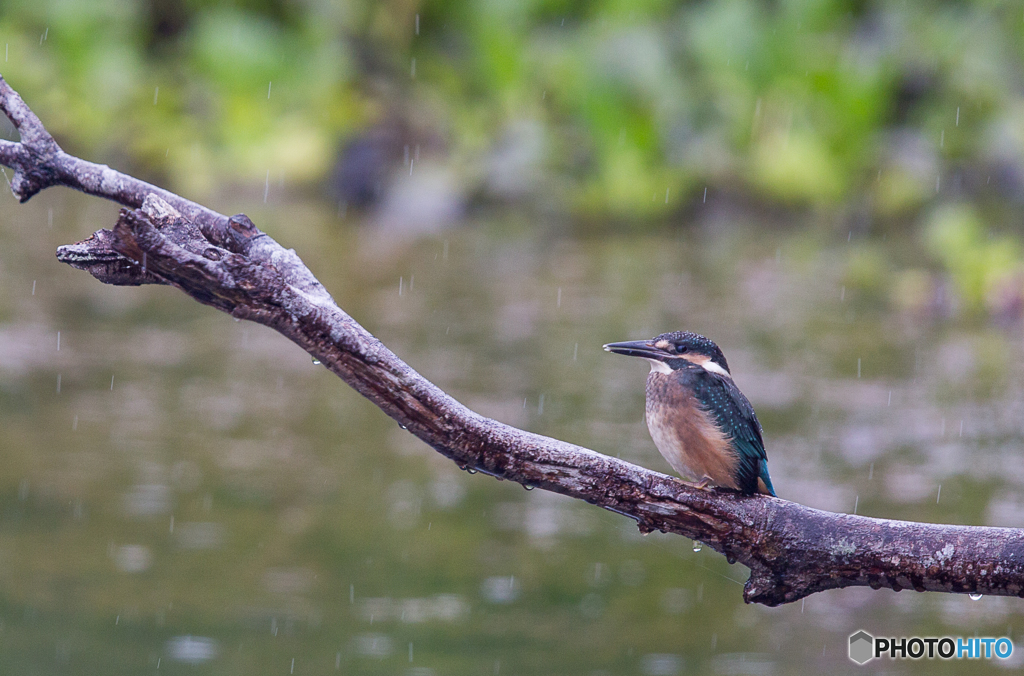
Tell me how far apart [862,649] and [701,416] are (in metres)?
1.53

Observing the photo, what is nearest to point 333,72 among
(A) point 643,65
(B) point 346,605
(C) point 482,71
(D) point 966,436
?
(C) point 482,71

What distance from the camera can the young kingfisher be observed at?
2.14m

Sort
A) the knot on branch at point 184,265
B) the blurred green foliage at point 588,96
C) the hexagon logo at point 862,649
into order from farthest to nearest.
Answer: the blurred green foliage at point 588,96
the hexagon logo at point 862,649
the knot on branch at point 184,265

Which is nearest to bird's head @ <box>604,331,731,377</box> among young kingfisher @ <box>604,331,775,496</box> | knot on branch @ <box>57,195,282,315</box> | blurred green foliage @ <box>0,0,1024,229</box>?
young kingfisher @ <box>604,331,775,496</box>

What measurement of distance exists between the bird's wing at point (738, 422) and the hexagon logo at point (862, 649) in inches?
54.3

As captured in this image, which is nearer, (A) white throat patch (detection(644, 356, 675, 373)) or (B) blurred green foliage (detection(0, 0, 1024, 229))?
(A) white throat patch (detection(644, 356, 675, 373))

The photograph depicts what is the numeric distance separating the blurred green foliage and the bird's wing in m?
7.58

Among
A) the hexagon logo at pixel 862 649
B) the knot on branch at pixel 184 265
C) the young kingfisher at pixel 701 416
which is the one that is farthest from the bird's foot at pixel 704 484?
the hexagon logo at pixel 862 649

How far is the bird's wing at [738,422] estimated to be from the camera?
2141 mm

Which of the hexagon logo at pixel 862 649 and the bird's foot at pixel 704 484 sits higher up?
the bird's foot at pixel 704 484

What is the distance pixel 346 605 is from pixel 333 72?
820 centimetres

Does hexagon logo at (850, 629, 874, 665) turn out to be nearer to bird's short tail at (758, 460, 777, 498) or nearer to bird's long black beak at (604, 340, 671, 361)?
bird's short tail at (758, 460, 777, 498)

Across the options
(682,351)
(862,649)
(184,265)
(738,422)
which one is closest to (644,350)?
(682,351)

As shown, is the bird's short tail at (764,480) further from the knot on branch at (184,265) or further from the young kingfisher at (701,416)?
the knot on branch at (184,265)
